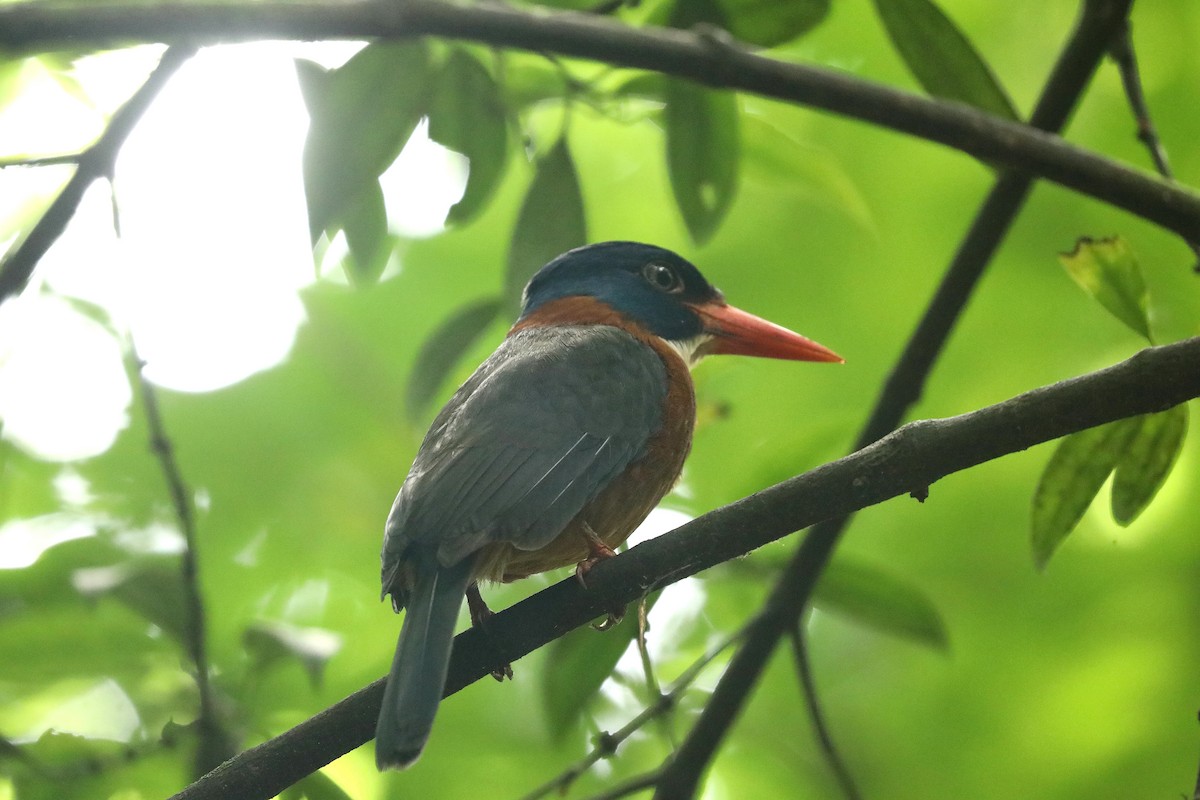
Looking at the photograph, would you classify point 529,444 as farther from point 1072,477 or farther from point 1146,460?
point 1146,460

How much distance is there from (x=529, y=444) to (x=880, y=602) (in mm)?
1145

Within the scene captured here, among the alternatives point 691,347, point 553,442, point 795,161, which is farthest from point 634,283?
point 553,442

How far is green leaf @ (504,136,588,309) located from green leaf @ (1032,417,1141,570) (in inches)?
53.7

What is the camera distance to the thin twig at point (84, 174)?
2482 millimetres

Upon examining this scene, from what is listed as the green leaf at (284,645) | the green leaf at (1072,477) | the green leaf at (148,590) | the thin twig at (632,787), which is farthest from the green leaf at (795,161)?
the green leaf at (148,590)

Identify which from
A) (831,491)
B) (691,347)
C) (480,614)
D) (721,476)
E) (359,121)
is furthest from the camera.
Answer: (721,476)

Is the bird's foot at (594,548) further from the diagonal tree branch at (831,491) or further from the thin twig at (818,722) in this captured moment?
the thin twig at (818,722)

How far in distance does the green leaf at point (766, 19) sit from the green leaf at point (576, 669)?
1529 mm

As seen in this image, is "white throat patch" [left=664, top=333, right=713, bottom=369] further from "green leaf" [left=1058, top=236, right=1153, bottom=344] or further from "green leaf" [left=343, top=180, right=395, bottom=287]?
"green leaf" [left=1058, top=236, right=1153, bottom=344]

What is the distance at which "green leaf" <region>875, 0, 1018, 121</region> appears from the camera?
2938mm

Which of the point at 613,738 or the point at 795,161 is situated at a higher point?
the point at 795,161

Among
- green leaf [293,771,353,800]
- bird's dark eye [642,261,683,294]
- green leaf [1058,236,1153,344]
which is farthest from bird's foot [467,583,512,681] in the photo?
bird's dark eye [642,261,683,294]

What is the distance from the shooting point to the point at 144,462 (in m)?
5.16

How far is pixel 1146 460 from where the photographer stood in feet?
7.94
